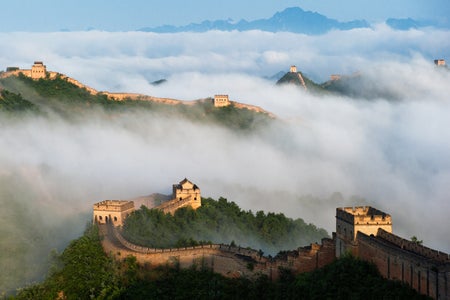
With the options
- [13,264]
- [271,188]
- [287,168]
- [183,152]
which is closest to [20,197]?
[13,264]

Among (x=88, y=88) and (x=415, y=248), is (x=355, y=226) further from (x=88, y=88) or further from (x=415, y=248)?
(x=88, y=88)

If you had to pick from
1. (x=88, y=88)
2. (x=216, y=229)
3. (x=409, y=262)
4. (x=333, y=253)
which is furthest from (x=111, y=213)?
(x=88, y=88)

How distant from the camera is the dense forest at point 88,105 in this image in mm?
93062

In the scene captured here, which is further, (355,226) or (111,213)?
(111,213)

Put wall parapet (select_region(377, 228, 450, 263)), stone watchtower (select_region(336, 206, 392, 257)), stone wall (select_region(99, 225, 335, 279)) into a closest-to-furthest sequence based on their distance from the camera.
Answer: wall parapet (select_region(377, 228, 450, 263)) < stone watchtower (select_region(336, 206, 392, 257)) < stone wall (select_region(99, 225, 335, 279))

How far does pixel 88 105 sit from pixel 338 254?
66074 millimetres

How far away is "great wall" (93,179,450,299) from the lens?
3027 cm

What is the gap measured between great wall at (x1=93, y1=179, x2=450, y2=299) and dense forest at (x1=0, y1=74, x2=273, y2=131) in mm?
45494

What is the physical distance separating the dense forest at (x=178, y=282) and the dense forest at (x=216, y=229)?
2712mm

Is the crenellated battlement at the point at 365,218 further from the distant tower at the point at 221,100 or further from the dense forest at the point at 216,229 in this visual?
the distant tower at the point at 221,100

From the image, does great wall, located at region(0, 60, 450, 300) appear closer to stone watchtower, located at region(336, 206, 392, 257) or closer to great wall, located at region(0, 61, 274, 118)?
stone watchtower, located at region(336, 206, 392, 257)

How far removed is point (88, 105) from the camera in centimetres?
9844

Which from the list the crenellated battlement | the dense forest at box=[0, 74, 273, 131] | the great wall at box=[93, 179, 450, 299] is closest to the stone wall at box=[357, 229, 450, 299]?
the great wall at box=[93, 179, 450, 299]

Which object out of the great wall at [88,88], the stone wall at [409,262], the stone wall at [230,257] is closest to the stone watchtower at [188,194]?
the stone wall at [230,257]
